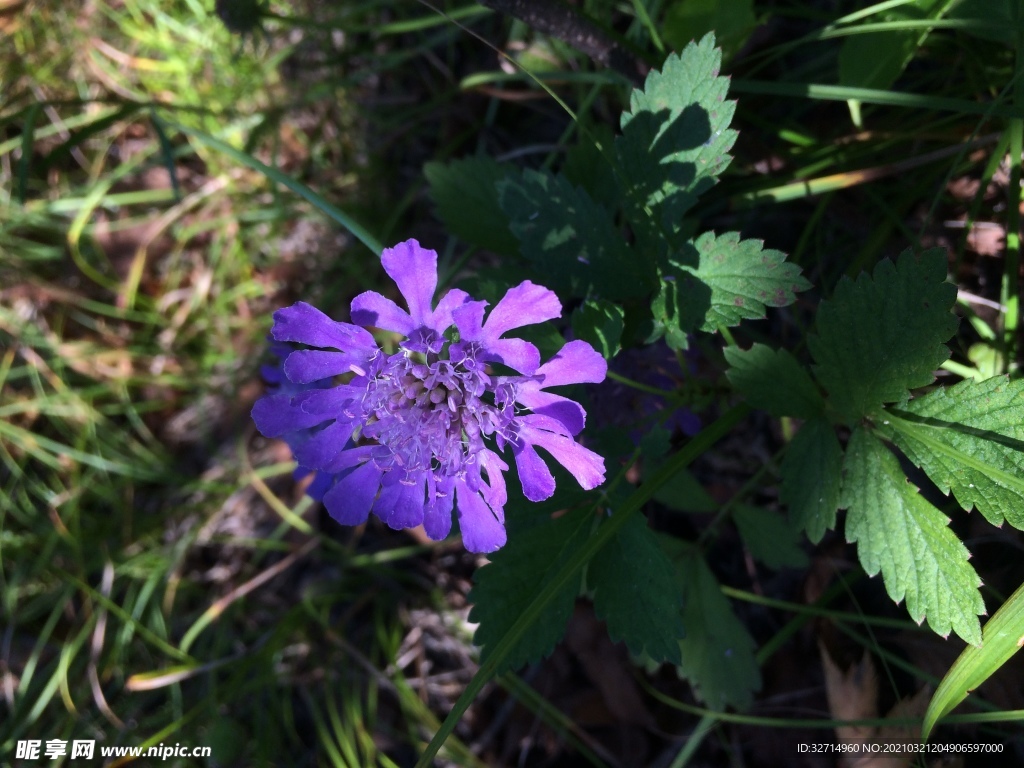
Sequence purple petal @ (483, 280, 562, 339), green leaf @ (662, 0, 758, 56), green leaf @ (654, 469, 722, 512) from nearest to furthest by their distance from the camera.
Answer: purple petal @ (483, 280, 562, 339), green leaf @ (662, 0, 758, 56), green leaf @ (654, 469, 722, 512)

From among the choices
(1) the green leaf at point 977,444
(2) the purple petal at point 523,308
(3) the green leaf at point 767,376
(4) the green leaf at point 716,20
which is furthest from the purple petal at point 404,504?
(4) the green leaf at point 716,20

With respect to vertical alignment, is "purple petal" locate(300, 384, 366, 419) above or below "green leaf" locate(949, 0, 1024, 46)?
below

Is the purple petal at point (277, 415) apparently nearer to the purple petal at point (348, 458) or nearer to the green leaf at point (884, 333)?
the purple petal at point (348, 458)

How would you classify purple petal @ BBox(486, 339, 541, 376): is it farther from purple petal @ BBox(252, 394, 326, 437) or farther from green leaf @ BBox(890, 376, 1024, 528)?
green leaf @ BBox(890, 376, 1024, 528)

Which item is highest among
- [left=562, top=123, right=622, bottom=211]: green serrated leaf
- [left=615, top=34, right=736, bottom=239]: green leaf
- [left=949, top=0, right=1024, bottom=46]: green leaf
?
[left=949, top=0, right=1024, bottom=46]: green leaf

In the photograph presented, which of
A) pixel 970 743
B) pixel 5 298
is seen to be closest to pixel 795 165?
pixel 970 743


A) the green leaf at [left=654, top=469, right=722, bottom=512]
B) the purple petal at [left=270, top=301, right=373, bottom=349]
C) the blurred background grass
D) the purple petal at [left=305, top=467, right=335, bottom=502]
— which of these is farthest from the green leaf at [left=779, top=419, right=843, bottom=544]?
the purple petal at [left=305, top=467, right=335, bottom=502]
